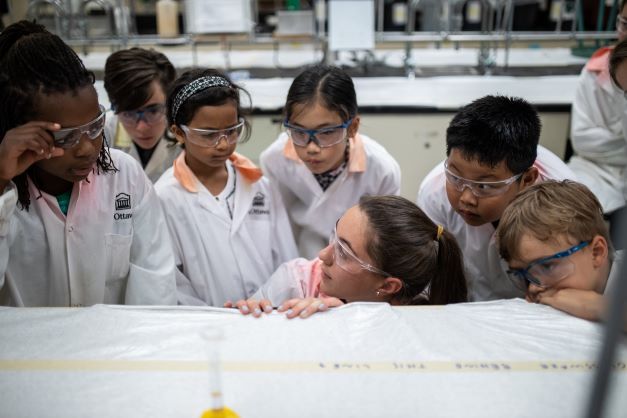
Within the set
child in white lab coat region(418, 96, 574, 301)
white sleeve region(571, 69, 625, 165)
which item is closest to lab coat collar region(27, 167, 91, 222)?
child in white lab coat region(418, 96, 574, 301)

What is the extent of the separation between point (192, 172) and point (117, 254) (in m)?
0.46

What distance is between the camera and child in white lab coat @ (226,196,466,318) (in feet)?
3.97

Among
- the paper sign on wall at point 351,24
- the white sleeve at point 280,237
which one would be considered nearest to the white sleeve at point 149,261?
the white sleeve at point 280,237

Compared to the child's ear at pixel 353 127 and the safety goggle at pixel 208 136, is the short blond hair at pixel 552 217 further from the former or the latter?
the safety goggle at pixel 208 136

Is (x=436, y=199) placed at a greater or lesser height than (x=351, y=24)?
lesser

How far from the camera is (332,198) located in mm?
1849

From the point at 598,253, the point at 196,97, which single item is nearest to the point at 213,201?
the point at 196,97

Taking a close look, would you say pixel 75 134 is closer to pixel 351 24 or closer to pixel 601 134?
pixel 351 24

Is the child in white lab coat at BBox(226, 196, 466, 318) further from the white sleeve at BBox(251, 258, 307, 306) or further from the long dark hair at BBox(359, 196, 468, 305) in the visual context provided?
the white sleeve at BBox(251, 258, 307, 306)

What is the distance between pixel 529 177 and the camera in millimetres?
1356

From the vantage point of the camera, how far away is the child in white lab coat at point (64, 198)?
965 mm

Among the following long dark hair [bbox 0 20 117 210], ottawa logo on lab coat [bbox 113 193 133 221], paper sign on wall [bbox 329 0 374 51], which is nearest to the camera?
long dark hair [bbox 0 20 117 210]

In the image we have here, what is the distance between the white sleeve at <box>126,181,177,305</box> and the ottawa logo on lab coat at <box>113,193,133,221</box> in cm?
3

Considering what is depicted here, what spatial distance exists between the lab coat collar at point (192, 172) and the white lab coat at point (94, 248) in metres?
0.29
